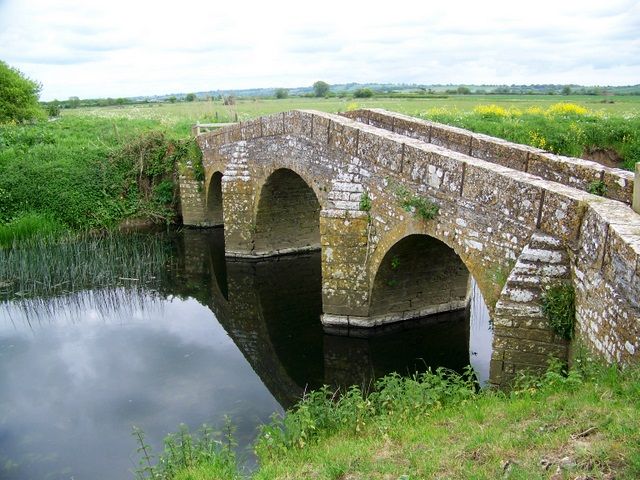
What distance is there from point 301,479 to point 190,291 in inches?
367

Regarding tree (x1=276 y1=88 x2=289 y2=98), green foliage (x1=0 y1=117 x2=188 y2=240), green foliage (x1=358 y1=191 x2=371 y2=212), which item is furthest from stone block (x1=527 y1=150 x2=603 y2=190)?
tree (x1=276 y1=88 x2=289 y2=98)

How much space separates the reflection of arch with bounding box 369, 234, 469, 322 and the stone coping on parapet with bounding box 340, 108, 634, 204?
170 cm

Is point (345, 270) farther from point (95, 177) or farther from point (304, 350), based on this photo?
point (95, 177)

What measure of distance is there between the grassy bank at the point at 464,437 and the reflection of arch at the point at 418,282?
3.48 metres

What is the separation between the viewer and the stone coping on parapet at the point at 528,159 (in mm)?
6988

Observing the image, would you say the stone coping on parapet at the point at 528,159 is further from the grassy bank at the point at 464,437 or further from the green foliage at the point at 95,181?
the green foliage at the point at 95,181

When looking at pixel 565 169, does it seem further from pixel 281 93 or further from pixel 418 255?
pixel 281 93

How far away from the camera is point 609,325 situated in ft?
16.0

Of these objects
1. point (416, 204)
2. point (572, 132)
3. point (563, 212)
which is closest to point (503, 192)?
point (563, 212)

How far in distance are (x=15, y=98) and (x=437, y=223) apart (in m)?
28.7

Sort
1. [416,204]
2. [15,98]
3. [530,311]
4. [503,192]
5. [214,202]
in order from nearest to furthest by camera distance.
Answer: [530,311], [503,192], [416,204], [214,202], [15,98]

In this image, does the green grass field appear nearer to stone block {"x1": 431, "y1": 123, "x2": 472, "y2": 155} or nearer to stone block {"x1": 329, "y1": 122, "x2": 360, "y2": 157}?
stone block {"x1": 431, "y1": 123, "x2": 472, "y2": 155}

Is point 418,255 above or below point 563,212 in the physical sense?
below

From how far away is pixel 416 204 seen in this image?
822 centimetres
